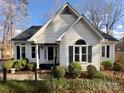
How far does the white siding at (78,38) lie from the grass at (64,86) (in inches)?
194

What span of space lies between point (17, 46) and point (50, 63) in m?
4.10

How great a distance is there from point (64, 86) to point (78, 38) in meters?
6.34

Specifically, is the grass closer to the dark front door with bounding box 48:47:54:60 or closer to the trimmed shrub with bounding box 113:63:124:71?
the trimmed shrub with bounding box 113:63:124:71

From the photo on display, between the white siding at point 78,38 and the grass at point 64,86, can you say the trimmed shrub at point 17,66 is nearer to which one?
the white siding at point 78,38

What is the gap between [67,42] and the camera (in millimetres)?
18938

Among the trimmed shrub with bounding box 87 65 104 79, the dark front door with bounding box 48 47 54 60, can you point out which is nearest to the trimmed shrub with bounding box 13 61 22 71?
the dark front door with bounding box 48 47 54 60

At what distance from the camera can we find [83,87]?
14.0 metres

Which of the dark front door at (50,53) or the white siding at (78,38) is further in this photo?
the dark front door at (50,53)

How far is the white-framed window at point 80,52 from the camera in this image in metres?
19.0

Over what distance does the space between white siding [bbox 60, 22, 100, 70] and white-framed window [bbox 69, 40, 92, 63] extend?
29 centimetres

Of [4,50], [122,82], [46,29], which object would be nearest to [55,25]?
[46,29]

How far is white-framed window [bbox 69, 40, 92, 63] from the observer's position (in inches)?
747

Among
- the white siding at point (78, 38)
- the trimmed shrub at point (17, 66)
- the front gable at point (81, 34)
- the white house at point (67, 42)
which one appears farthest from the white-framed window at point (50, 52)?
the front gable at point (81, 34)

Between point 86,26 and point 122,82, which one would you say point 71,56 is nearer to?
point 86,26
